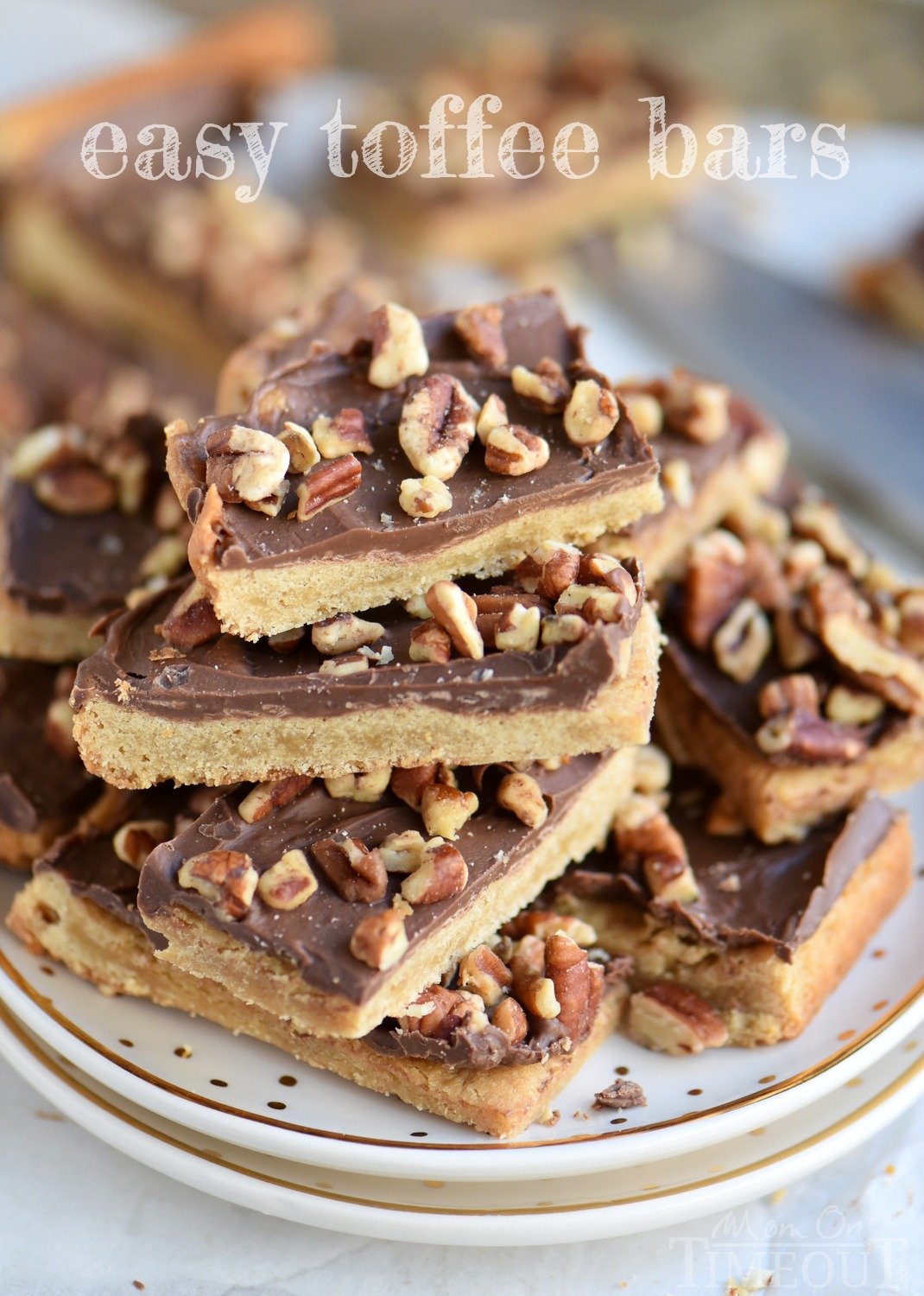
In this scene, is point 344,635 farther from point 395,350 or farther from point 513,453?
point 395,350

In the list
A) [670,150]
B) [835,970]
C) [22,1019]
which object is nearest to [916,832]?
[835,970]

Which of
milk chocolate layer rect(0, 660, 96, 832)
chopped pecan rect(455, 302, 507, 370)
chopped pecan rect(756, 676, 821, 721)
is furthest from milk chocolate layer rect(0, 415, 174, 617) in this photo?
chopped pecan rect(756, 676, 821, 721)

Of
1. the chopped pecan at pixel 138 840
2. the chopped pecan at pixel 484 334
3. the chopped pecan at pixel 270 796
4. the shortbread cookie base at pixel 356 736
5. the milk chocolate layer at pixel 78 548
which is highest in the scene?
the chopped pecan at pixel 484 334

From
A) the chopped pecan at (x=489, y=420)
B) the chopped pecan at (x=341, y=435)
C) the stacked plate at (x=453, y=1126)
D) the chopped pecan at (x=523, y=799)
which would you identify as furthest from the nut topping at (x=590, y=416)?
the stacked plate at (x=453, y=1126)

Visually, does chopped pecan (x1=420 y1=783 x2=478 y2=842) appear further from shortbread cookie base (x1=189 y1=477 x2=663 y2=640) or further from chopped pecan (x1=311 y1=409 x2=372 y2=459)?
chopped pecan (x1=311 y1=409 x2=372 y2=459)

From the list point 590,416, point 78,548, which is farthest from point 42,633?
point 590,416

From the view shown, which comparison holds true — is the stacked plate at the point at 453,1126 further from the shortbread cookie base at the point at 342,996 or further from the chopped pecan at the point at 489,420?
the chopped pecan at the point at 489,420

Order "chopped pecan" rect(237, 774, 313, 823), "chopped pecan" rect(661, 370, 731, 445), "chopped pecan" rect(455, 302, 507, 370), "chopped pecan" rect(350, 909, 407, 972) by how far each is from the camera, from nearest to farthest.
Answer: "chopped pecan" rect(350, 909, 407, 972) < "chopped pecan" rect(237, 774, 313, 823) < "chopped pecan" rect(455, 302, 507, 370) < "chopped pecan" rect(661, 370, 731, 445)
